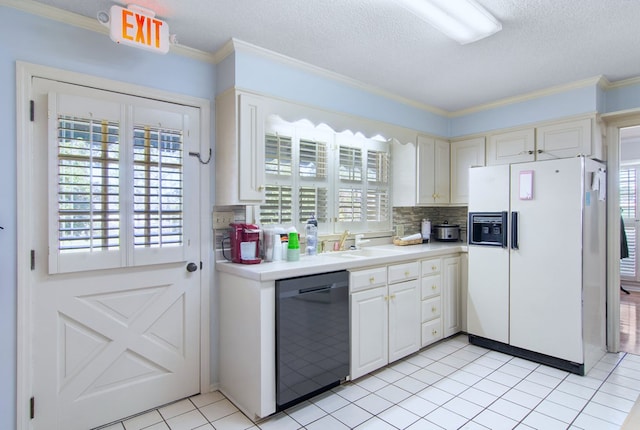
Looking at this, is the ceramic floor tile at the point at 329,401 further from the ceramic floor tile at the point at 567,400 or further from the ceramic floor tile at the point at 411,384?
the ceramic floor tile at the point at 567,400

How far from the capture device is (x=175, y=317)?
8.06 ft

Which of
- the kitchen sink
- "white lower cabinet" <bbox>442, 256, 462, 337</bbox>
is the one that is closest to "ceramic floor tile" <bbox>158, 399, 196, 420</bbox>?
the kitchen sink

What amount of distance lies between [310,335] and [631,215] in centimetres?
644

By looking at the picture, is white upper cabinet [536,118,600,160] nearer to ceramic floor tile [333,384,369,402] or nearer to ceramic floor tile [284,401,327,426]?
ceramic floor tile [333,384,369,402]

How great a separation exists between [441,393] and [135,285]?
2.25 metres

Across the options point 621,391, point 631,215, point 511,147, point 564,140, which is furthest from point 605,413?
point 631,215

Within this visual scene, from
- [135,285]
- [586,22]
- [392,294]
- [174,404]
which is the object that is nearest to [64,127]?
[135,285]

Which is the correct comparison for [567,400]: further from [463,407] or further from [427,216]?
[427,216]

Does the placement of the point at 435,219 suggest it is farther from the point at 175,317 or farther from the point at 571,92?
the point at 175,317

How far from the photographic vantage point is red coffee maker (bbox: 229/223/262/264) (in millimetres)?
2488

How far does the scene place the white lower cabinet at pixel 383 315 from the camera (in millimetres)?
2658

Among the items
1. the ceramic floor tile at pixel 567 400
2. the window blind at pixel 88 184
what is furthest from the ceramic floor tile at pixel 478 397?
the window blind at pixel 88 184

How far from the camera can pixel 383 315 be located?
112 inches

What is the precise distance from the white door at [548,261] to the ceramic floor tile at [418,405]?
1275 mm
